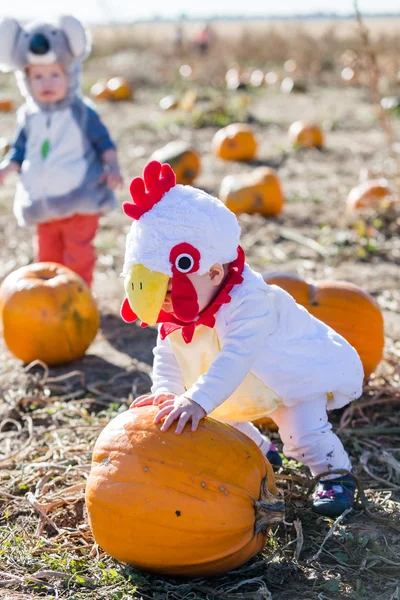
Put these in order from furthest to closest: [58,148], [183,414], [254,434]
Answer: [58,148]
[254,434]
[183,414]

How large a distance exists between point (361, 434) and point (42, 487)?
5.35 feet

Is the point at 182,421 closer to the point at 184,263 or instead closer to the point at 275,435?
the point at 184,263

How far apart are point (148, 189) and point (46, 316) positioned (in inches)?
90.0

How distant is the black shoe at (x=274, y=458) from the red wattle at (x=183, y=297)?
1.09 meters

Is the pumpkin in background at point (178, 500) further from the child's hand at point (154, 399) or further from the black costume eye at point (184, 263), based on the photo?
the black costume eye at point (184, 263)

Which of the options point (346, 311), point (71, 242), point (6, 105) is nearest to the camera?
point (346, 311)

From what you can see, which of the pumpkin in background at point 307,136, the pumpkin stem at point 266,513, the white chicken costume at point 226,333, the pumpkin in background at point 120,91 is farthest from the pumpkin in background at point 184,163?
the pumpkin in background at point 120,91

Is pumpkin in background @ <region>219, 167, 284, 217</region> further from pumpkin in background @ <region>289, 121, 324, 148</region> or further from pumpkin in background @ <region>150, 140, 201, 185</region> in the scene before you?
pumpkin in background @ <region>289, 121, 324, 148</region>

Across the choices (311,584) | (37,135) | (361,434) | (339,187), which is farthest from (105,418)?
(339,187)

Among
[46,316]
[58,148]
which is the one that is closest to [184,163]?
[58,148]

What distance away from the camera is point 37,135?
6.21m

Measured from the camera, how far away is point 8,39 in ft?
19.5

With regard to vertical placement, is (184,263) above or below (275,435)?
above

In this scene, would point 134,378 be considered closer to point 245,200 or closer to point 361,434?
point 361,434
